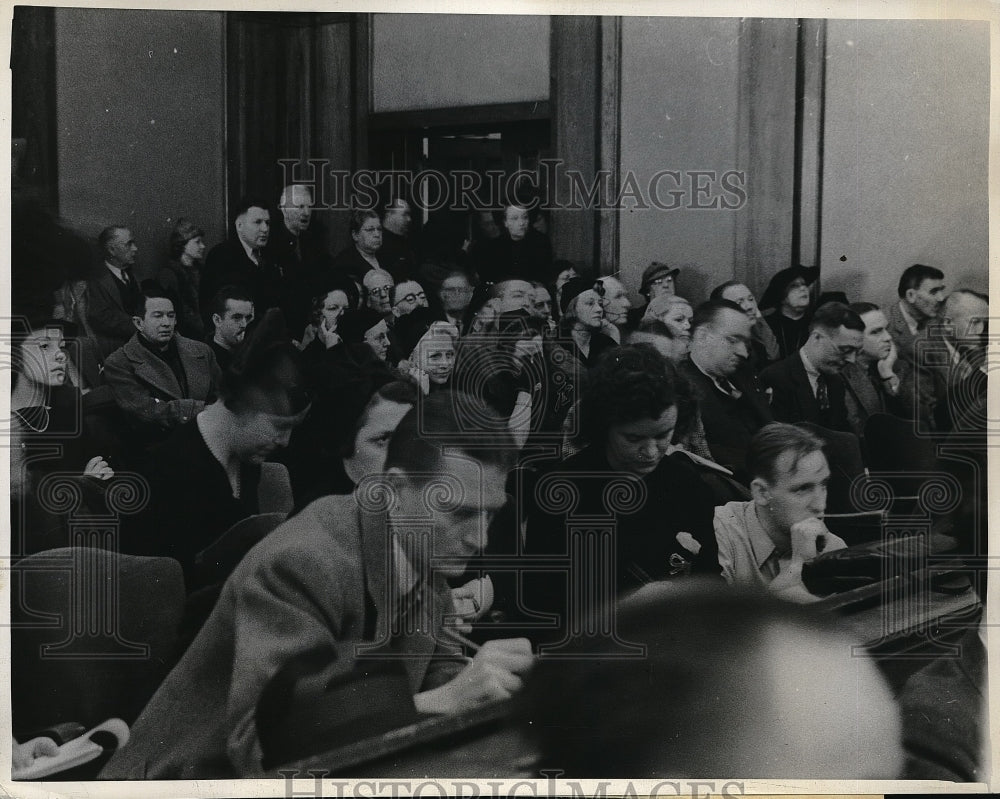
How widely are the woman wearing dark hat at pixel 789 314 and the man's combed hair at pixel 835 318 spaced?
3 centimetres

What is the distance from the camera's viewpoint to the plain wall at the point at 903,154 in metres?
3.14

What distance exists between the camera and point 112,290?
3.13m

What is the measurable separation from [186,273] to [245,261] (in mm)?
157

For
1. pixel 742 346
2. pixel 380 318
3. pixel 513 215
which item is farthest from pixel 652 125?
pixel 380 318

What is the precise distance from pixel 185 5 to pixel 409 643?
1772 millimetres

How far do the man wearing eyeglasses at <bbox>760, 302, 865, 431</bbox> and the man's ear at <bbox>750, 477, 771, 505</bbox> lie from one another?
172 millimetres

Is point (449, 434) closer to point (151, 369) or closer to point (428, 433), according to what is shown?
point (428, 433)

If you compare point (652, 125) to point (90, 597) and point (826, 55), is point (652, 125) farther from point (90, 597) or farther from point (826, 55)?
point (90, 597)


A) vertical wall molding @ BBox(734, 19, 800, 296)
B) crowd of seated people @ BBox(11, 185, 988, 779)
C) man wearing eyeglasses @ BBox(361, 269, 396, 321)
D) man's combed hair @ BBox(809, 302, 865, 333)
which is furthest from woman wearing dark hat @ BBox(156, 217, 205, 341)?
man's combed hair @ BBox(809, 302, 865, 333)

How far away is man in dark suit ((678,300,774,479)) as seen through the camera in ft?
10.4

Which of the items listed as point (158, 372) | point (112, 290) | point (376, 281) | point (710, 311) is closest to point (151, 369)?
point (158, 372)

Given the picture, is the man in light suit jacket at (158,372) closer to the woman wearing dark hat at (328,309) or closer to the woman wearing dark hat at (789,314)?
the woman wearing dark hat at (328,309)

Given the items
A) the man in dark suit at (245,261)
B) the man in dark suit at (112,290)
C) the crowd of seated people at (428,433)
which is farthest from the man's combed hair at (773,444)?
the man in dark suit at (112,290)

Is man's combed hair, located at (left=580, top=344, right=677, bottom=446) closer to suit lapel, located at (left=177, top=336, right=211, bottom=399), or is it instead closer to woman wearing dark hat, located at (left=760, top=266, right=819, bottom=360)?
woman wearing dark hat, located at (left=760, top=266, right=819, bottom=360)
